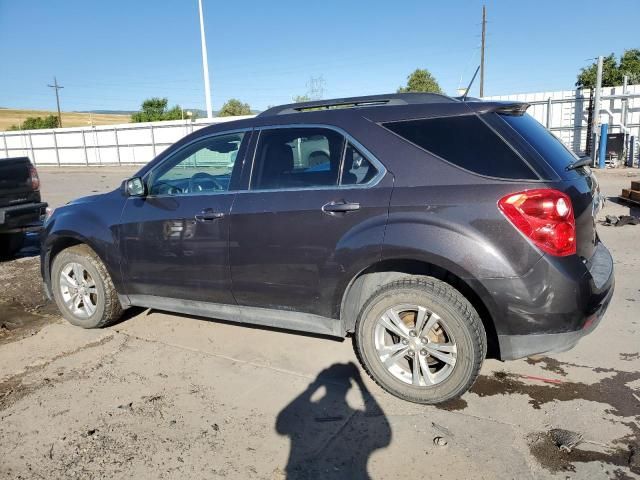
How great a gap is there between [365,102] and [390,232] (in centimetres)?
104

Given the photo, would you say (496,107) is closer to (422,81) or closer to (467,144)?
(467,144)

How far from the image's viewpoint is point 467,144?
3037mm

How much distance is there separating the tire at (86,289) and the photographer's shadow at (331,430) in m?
2.19

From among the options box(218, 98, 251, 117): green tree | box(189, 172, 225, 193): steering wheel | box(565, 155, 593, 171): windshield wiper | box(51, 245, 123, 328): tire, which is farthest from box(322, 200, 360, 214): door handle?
box(218, 98, 251, 117): green tree

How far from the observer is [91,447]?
288 cm

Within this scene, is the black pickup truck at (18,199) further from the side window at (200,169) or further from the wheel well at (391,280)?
the wheel well at (391,280)

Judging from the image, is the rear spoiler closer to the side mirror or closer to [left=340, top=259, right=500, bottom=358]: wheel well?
[left=340, top=259, right=500, bottom=358]: wheel well

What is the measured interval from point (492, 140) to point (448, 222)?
1.85 ft

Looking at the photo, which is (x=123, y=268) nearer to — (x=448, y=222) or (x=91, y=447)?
(x=91, y=447)

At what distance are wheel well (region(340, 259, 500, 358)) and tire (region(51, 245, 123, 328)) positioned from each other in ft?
7.75

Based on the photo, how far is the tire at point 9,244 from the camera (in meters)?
7.84

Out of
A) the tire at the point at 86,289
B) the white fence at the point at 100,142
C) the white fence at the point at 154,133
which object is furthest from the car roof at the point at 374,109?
the white fence at the point at 100,142

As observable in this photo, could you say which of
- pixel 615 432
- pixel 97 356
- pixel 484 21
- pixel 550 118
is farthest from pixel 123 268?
pixel 484 21

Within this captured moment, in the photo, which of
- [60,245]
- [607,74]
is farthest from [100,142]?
[607,74]
